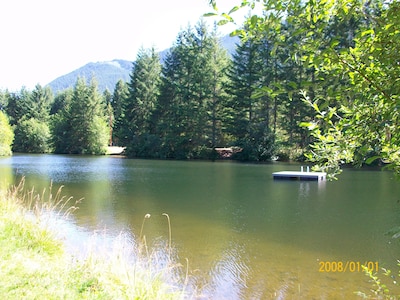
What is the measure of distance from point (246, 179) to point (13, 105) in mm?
56220

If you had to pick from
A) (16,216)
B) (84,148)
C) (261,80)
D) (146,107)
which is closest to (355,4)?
(16,216)

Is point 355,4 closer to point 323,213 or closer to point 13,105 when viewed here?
point 323,213

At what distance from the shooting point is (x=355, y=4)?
1.59 meters

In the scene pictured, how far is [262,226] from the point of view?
8688 mm

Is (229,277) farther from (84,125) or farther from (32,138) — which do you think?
(32,138)

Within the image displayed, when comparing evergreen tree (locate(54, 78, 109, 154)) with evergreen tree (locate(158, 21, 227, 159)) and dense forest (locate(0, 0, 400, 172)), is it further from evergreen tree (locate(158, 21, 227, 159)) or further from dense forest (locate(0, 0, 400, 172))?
evergreen tree (locate(158, 21, 227, 159))

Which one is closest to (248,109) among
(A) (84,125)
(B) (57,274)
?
(A) (84,125)

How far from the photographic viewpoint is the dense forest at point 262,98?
5.41 feet

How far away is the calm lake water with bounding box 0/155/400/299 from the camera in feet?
17.9

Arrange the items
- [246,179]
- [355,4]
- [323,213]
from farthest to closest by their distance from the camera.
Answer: [246,179]
[323,213]
[355,4]

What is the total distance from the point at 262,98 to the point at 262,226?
23542mm

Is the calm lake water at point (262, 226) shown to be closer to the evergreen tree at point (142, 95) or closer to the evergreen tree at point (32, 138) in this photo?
the evergreen tree at point (142, 95)

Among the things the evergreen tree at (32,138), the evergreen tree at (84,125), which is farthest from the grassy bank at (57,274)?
the evergreen tree at (32,138)
